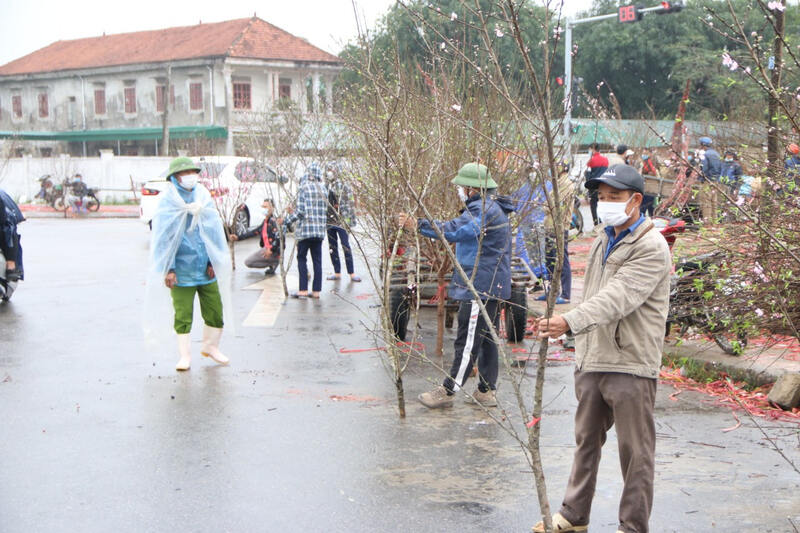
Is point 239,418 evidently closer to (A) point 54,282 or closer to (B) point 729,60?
(B) point 729,60

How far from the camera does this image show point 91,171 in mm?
38469

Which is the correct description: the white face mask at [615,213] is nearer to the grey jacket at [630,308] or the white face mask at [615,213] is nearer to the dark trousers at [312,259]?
the grey jacket at [630,308]

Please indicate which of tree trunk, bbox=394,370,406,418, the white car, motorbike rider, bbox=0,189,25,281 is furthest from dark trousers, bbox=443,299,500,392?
the white car

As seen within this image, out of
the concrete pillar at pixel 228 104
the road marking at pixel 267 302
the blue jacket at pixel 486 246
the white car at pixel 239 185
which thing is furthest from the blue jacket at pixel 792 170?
the concrete pillar at pixel 228 104

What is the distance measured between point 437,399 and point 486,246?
46.6 inches

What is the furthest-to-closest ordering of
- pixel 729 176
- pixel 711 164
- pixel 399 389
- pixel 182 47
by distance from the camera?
pixel 182 47 < pixel 711 164 < pixel 729 176 < pixel 399 389

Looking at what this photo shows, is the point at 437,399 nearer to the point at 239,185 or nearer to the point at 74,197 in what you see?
the point at 239,185

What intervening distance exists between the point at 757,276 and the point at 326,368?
3673 millimetres

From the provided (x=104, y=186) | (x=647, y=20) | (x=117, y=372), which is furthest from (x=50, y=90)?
(x=117, y=372)

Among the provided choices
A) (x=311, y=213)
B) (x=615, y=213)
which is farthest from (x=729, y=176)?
(x=615, y=213)

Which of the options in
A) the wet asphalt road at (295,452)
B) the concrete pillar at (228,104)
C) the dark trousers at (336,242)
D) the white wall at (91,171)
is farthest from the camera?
the concrete pillar at (228,104)

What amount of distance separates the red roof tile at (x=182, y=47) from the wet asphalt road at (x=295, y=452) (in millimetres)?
39129

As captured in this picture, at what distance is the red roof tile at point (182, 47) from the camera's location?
4647cm

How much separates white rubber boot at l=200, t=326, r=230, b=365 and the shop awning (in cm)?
3739
